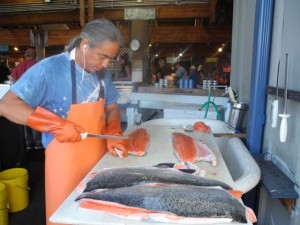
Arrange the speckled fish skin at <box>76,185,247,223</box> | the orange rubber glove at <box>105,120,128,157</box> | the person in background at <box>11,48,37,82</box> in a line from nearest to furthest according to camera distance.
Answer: the speckled fish skin at <box>76,185,247,223</box> < the orange rubber glove at <box>105,120,128,157</box> < the person in background at <box>11,48,37,82</box>

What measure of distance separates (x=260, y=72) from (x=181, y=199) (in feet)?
4.96

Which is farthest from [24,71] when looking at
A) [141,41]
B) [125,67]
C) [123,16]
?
[141,41]

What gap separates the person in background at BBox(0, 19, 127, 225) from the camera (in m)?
1.49

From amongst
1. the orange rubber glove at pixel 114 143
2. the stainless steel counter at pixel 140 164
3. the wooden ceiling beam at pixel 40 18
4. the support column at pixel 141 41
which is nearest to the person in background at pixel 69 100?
the orange rubber glove at pixel 114 143

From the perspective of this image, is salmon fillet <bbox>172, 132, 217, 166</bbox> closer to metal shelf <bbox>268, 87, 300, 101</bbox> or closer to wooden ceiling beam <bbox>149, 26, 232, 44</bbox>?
metal shelf <bbox>268, 87, 300, 101</bbox>

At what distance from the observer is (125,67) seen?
19.3 feet

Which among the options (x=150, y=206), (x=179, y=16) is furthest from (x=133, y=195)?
(x=179, y=16)

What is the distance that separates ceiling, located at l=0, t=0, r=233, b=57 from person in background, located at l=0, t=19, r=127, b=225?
159 inches

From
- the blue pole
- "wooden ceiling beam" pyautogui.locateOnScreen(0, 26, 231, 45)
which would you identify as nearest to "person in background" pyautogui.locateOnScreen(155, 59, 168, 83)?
"wooden ceiling beam" pyautogui.locateOnScreen(0, 26, 231, 45)

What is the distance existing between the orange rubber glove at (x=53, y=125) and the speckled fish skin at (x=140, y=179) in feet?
1.03

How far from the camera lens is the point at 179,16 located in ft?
17.5

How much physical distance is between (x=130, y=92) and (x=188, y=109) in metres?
1.30

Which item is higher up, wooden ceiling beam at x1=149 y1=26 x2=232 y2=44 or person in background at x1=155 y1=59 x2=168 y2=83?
wooden ceiling beam at x1=149 y1=26 x2=232 y2=44

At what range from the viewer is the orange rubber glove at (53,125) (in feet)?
4.41
